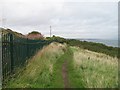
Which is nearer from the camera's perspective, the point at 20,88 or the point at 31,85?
the point at 20,88

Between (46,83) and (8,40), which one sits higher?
(8,40)

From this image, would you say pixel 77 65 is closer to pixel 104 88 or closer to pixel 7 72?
pixel 7 72

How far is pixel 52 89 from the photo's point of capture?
943 cm

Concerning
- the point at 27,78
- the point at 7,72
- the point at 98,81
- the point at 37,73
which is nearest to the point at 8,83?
the point at 7,72

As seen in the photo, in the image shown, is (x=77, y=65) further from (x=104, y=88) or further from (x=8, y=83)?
(x=104, y=88)

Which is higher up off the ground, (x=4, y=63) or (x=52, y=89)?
(x=4, y=63)

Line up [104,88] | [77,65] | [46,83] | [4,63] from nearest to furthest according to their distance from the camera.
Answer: [104,88], [4,63], [46,83], [77,65]

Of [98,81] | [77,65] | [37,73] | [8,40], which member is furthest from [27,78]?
[77,65]

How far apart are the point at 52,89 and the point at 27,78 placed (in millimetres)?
1655

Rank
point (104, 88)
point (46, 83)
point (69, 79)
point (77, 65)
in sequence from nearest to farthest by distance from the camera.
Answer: point (104, 88)
point (46, 83)
point (69, 79)
point (77, 65)

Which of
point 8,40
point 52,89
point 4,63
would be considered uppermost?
point 8,40

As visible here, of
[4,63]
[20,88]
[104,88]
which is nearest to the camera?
[104,88]

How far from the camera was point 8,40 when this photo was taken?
392 inches

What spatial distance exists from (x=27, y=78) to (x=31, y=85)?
3.22 feet
